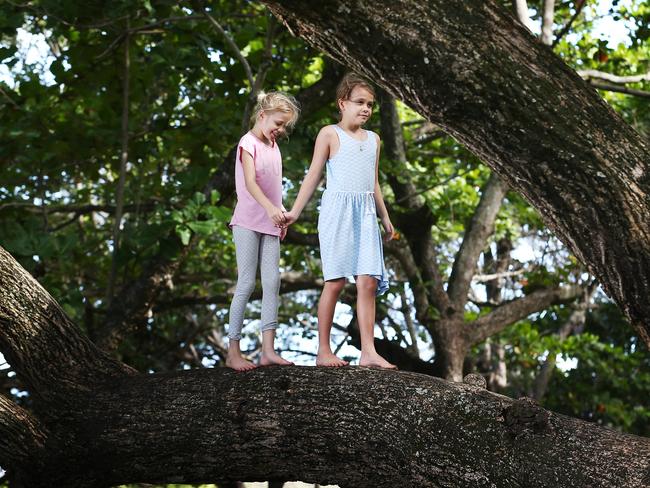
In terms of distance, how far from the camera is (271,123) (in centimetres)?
448

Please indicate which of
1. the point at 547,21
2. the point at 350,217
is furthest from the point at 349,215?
the point at 547,21

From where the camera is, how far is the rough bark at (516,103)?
3277mm

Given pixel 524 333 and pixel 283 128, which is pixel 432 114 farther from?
pixel 524 333

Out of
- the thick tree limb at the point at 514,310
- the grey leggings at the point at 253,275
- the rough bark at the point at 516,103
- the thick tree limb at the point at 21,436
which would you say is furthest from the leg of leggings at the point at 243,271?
the thick tree limb at the point at 514,310

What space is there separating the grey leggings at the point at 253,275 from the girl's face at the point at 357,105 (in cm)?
64

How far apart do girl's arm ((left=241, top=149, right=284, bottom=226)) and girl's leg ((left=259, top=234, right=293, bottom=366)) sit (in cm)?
18

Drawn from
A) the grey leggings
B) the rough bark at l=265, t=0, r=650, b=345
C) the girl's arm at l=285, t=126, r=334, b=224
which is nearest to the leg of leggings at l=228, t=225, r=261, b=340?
the grey leggings

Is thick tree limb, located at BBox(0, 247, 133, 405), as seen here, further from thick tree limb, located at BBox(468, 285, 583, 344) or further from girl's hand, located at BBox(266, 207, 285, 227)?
thick tree limb, located at BBox(468, 285, 583, 344)

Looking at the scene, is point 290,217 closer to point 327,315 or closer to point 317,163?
point 317,163

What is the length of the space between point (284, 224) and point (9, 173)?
508 centimetres

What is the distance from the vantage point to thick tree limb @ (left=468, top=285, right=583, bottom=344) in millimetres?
9031

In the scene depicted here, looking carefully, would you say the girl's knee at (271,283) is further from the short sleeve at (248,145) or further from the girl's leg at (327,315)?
the short sleeve at (248,145)

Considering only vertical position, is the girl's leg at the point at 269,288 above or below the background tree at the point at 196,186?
below

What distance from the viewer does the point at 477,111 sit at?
3.33m
